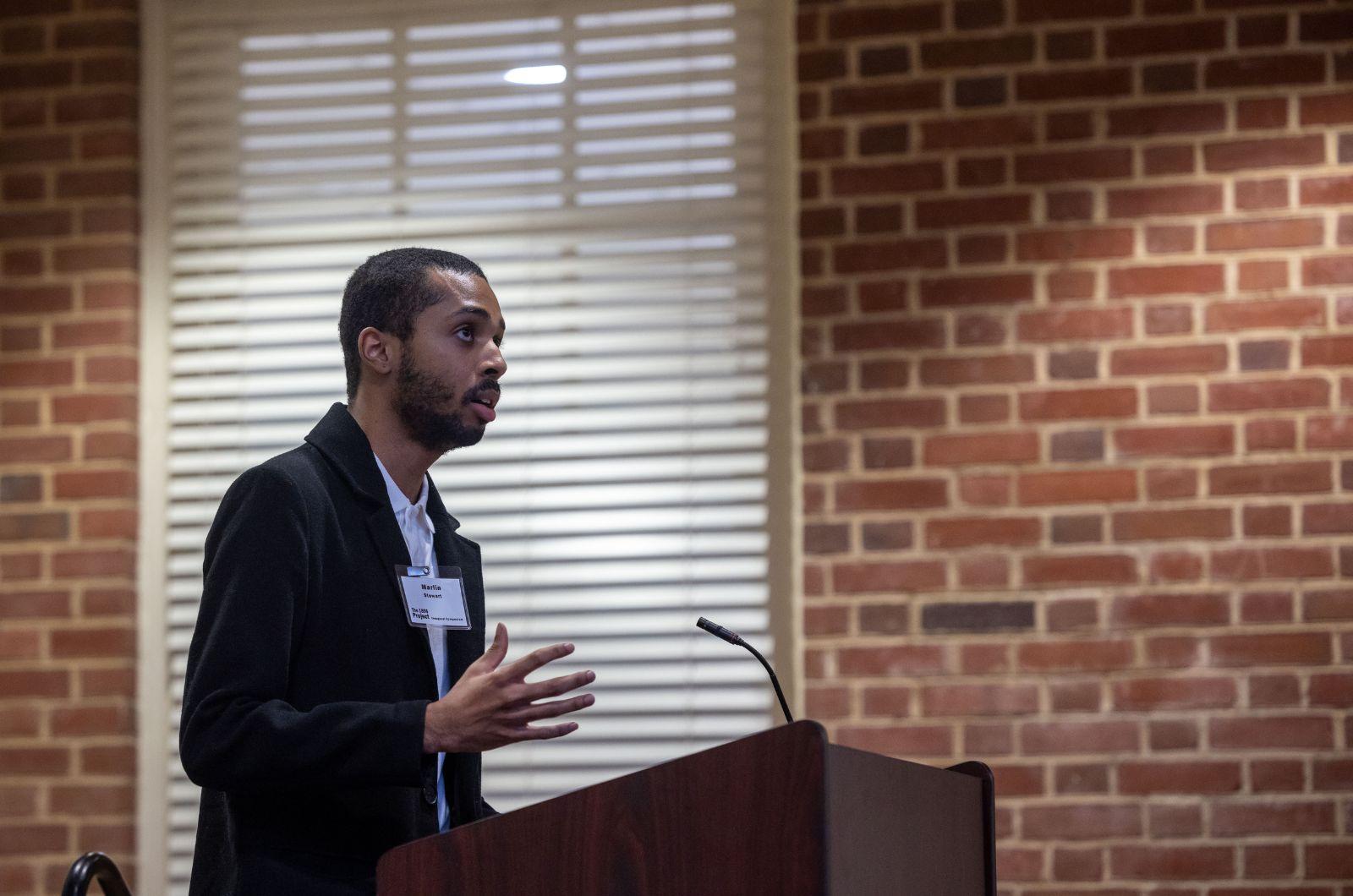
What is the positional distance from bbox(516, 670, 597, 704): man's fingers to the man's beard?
22.2 inches

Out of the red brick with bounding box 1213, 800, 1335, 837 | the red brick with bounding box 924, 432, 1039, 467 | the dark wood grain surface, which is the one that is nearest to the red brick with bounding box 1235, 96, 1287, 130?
the red brick with bounding box 924, 432, 1039, 467

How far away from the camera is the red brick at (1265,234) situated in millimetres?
3021

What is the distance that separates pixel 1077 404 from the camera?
10.0 ft

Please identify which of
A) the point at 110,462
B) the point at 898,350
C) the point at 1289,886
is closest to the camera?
the point at 1289,886

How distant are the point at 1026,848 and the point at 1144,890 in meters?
0.24

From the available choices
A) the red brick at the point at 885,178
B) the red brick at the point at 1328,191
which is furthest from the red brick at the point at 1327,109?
the red brick at the point at 885,178

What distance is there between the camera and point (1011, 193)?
3.12 m

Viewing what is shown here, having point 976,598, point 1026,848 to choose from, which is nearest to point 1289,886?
point 1026,848

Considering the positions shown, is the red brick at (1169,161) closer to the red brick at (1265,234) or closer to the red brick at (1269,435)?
the red brick at (1265,234)

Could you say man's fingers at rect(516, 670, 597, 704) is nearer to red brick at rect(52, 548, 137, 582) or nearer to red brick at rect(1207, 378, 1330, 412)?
red brick at rect(1207, 378, 1330, 412)

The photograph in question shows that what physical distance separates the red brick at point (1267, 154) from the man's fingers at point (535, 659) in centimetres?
209

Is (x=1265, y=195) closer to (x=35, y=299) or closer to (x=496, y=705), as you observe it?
(x=496, y=705)

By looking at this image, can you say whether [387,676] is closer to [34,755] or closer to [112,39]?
[34,755]

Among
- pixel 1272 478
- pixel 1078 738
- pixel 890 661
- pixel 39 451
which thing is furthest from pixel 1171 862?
pixel 39 451
